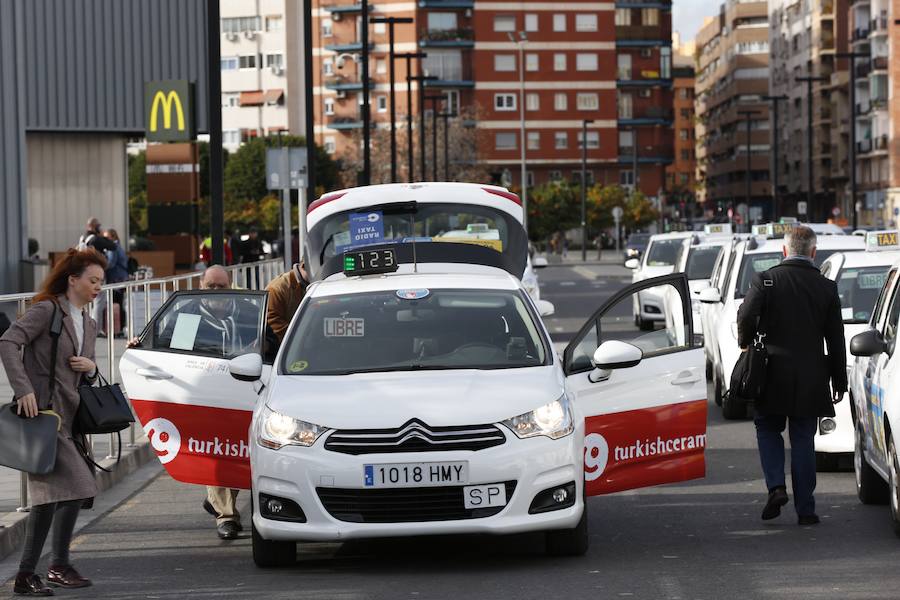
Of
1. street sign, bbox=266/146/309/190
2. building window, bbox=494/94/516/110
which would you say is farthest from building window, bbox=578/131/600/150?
street sign, bbox=266/146/309/190

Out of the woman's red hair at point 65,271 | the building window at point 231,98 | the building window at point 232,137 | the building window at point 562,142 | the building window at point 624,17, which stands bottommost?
the woman's red hair at point 65,271

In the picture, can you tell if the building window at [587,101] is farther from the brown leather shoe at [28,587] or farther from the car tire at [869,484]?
the brown leather shoe at [28,587]

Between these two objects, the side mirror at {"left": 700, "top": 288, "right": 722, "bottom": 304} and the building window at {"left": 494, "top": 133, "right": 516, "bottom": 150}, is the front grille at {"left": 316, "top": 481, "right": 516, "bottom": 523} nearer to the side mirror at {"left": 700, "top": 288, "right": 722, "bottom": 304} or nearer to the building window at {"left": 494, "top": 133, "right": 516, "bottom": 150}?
the side mirror at {"left": 700, "top": 288, "right": 722, "bottom": 304}

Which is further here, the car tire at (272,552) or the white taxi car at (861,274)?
the white taxi car at (861,274)

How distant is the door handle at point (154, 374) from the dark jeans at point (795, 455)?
344 cm

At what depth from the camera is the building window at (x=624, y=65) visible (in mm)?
133375

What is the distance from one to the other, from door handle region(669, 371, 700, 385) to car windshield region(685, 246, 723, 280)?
58.7 ft

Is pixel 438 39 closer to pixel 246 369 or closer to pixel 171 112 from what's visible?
pixel 171 112

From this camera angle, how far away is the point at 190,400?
10.6m

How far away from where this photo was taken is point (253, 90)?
450 feet

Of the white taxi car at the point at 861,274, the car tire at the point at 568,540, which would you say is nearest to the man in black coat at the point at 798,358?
the car tire at the point at 568,540

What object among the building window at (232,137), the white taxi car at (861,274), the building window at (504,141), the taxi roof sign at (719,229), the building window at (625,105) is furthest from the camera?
the building window at (232,137)

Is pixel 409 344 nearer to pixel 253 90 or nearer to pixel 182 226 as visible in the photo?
pixel 182 226

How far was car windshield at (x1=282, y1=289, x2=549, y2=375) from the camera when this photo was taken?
984 cm
